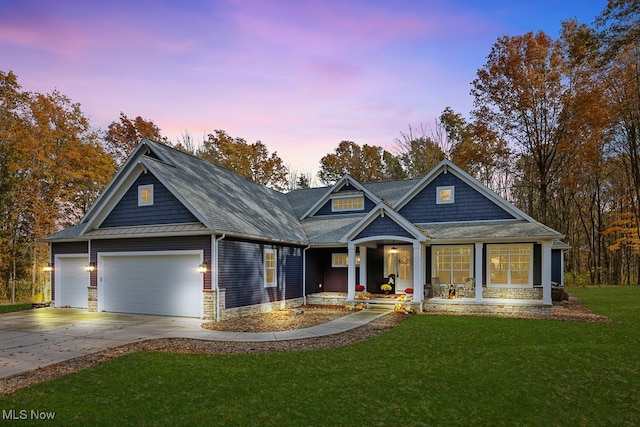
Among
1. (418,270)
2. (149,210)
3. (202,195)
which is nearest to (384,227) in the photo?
(418,270)

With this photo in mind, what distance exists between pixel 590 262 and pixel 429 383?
3612 cm

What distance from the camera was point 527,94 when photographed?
23391 mm

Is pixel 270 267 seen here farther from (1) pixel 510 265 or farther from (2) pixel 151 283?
(1) pixel 510 265

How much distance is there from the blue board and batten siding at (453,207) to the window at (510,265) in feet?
4.50

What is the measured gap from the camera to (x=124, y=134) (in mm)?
33000

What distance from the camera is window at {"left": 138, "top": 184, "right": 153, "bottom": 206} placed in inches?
583

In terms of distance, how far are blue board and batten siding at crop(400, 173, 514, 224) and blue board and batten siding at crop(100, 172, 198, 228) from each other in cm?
975

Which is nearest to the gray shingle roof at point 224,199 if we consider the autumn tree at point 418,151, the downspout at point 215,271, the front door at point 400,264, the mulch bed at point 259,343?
the downspout at point 215,271

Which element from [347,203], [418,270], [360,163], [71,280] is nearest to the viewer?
[418,270]

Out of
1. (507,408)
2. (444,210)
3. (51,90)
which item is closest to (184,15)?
(444,210)

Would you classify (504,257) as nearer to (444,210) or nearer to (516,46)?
(444,210)

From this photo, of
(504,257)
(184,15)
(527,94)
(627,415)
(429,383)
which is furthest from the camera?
(527,94)

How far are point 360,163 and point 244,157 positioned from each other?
11.5 meters

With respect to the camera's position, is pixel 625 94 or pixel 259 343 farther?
pixel 625 94
